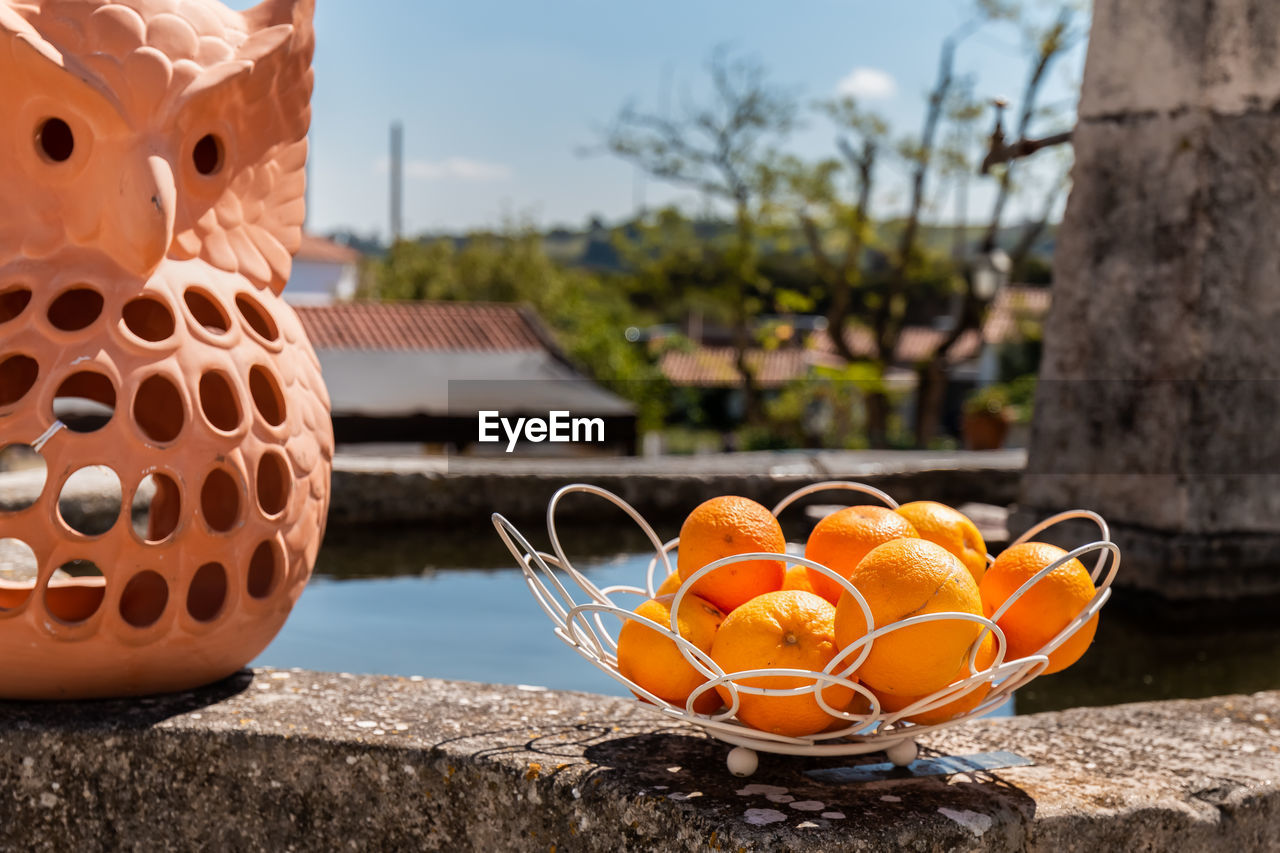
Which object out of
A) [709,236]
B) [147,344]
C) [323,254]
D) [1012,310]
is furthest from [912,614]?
[323,254]

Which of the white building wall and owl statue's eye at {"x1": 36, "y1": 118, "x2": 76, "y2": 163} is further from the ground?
the white building wall

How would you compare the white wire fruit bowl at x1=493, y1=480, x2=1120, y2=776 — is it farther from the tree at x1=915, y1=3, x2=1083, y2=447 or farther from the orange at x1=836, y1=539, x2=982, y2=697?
the tree at x1=915, y1=3, x2=1083, y2=447

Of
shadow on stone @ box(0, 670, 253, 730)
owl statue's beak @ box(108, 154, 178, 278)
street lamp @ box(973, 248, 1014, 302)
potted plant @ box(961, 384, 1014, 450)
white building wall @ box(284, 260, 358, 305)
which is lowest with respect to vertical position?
potted plant @ box(961, 384, 1014, 450)

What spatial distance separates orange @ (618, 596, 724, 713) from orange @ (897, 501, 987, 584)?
31cm

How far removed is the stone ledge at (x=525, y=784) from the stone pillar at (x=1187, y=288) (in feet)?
5.02

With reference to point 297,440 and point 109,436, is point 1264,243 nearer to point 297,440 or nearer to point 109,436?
point 297,440

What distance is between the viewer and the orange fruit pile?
3.98 feet

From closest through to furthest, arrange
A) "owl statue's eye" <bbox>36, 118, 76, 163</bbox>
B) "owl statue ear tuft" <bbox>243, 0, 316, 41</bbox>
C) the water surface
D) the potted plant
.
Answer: "owl statue's eye" <bbox>36, 118, 76, 163</bbox> < "owl statue ear tuft" <bbox>243, 0, 316, 41</bbox> < the water surface < the potted plant

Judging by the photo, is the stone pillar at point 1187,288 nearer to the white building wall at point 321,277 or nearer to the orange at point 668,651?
the orange at point 668,651

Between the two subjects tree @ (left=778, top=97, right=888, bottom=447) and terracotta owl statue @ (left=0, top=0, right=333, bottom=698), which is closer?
terracotta owl statue @ (left=0, top=0, right=333, bottom=698)

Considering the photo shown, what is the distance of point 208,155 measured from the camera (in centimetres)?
170

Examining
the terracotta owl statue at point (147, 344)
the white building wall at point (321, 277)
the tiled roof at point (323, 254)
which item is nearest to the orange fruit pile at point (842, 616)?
the terracotta owl statue at point (147, 344)

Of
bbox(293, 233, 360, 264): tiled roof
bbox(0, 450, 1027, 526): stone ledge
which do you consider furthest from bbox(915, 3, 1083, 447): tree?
bbox(293, 233, 360, 264): tiled roof

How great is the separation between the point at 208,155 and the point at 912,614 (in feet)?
3.99
